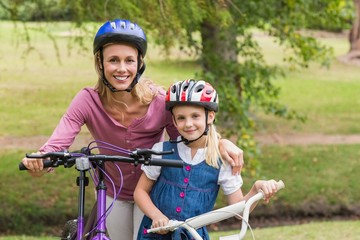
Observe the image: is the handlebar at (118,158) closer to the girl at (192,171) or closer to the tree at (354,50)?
the girl at (192,171)

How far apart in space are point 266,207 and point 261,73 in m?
2.03

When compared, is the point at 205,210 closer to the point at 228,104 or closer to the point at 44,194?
the point at 228,104

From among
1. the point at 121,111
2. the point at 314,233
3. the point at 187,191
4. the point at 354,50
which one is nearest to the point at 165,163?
the point at 187,191

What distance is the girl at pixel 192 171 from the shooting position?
3.92 metres

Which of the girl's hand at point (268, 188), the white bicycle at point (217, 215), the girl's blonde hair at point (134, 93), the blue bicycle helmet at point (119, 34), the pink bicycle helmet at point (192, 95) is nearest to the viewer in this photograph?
the white bicycle at point (217, 215)

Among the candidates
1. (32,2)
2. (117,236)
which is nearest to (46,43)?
(32,2)

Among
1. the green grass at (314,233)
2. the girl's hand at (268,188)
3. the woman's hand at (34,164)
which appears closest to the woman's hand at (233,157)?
the girl's hand at (268,188)

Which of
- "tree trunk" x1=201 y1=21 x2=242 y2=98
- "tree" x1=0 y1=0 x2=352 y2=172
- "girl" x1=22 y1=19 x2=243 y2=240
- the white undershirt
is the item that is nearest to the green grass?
"tree" x1=0 y1=0 x2=352 y2=172

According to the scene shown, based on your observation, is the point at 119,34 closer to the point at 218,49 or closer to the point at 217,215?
the point at 217,215

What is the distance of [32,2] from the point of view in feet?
36.0

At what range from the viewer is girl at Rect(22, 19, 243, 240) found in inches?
162

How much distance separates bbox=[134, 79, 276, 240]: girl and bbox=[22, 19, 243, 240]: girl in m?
0.11

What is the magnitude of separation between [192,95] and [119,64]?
0.47 meters

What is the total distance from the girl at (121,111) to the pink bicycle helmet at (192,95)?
23cm
